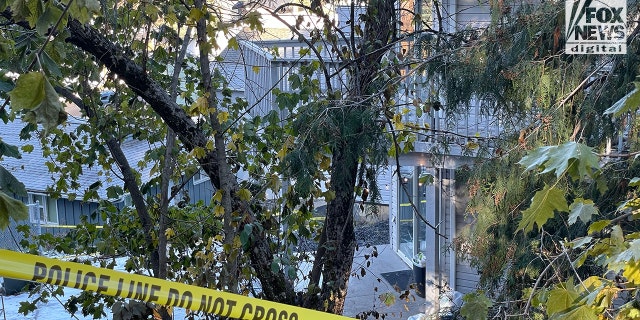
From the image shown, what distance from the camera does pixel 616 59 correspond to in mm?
4531

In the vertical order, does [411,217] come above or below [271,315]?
below

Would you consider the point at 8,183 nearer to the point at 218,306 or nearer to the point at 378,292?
the point at 218,306

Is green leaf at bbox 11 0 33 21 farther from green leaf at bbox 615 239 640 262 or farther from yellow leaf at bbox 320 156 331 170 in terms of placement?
yellow leaf at bbox 320 156 331 170

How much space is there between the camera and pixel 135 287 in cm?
316

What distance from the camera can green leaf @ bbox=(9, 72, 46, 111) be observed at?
2031 mm

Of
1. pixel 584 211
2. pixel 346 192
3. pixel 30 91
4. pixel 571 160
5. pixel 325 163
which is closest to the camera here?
pixel 30 91

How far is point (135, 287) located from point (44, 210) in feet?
35.2

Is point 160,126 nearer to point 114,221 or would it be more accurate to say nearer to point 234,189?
point 114,221

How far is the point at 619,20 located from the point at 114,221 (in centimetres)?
532

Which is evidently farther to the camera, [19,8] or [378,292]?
[378,292]

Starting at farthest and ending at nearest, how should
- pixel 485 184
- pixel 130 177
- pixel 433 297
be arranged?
1. pixel 433 297
2. pixel 130 177
3. pixel 485 184

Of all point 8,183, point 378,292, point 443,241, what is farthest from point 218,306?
point 378,292

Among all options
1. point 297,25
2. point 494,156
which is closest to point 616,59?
point 494,156

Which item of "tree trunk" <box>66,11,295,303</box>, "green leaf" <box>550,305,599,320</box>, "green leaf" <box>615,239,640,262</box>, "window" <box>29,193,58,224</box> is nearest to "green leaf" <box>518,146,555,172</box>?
"green leaf" <box>615,239,640,262</box>
